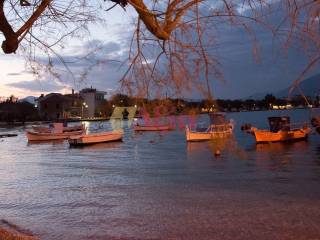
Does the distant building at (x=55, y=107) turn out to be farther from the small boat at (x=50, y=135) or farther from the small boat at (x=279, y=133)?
the small boat at (x=279, y=133)

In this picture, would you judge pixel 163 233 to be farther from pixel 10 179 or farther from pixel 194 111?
pixel 10 179

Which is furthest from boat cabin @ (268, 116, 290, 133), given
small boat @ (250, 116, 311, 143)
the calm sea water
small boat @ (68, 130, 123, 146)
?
the calm sea water

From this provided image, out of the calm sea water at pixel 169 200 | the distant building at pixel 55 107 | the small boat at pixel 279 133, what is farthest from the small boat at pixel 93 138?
the distant building at pixel 55 107

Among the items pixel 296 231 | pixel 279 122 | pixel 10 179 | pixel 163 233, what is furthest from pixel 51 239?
pixel 279 122

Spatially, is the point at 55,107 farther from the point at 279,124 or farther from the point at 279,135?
the point at 279,135

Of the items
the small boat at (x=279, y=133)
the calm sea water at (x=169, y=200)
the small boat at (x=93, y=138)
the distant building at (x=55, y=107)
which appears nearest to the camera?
the calm sea water at (x=169, y=200)

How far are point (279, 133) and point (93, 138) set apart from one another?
74.6 feet

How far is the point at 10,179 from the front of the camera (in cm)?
2942

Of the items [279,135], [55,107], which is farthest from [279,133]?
[55,107]

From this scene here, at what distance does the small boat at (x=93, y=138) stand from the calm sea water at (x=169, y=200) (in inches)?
905

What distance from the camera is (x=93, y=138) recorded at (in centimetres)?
6009

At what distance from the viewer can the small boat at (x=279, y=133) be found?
57406 mm

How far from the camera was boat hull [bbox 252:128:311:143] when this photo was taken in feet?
188

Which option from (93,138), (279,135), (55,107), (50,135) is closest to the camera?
(279,135)
